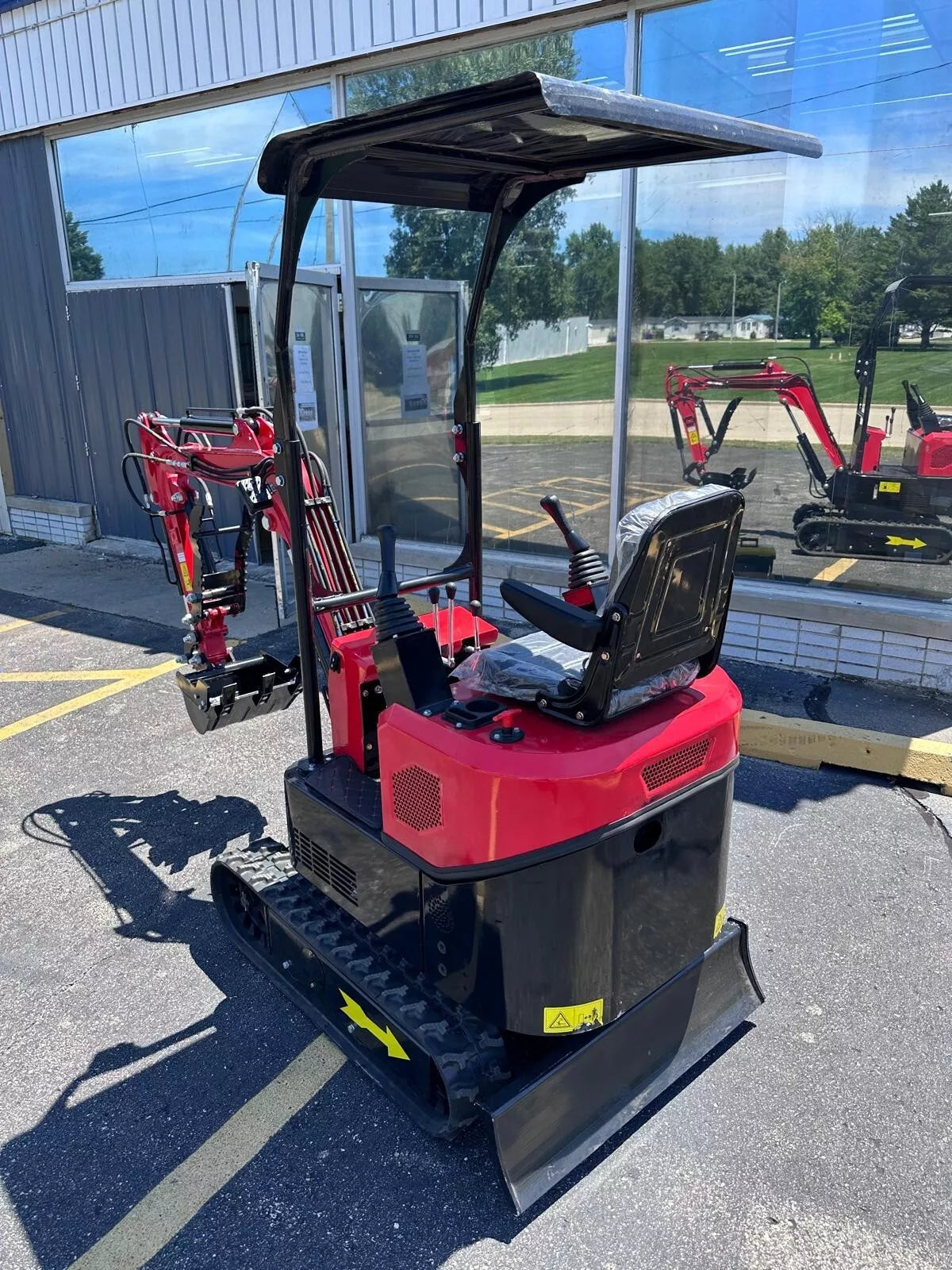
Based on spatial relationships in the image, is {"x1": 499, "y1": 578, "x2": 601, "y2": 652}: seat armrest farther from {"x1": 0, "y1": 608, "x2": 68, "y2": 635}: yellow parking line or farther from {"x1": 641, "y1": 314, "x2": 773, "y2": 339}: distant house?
{"x1": 0, "y1": 608, "x2": 68, "y2": 635}: yellow parking line

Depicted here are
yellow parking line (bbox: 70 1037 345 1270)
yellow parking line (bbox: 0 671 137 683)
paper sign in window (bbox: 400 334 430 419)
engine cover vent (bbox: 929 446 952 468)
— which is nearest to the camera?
yellow parking line (bbox: 70 1037 345 1270)

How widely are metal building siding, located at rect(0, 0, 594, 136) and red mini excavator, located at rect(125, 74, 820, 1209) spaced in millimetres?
4421

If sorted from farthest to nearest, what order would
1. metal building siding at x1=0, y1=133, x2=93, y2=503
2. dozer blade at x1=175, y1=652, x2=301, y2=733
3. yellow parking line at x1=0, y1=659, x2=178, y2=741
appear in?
metal building siding at x1=0, y1=133, x2=93, y2=503 → yellow parking line at x1=0, y1=659, x2=178, y2=741 → dozer blade at x1=175, y1=652, x2=301, y2=733

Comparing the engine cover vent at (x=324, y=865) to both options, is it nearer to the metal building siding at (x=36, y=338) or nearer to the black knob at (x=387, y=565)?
the black knob at (x=387, y=565)

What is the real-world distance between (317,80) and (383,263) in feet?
5.00

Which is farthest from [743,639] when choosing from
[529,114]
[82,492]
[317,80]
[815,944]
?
[82,492]

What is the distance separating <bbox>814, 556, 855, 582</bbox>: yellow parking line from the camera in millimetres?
6445

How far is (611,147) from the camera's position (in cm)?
297

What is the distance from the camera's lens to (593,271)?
22.2ft

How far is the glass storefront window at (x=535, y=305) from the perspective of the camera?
664 cm

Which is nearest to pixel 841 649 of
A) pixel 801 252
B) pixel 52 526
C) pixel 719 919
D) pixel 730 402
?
pixel 730 402

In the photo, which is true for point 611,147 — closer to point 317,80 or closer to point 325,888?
point 325,888

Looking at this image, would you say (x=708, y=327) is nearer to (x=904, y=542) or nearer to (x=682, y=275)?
(x=682, y=275)

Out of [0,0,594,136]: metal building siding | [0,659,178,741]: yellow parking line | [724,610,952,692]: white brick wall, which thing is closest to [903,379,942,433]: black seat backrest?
[724,610,952,692]: white brick wall
